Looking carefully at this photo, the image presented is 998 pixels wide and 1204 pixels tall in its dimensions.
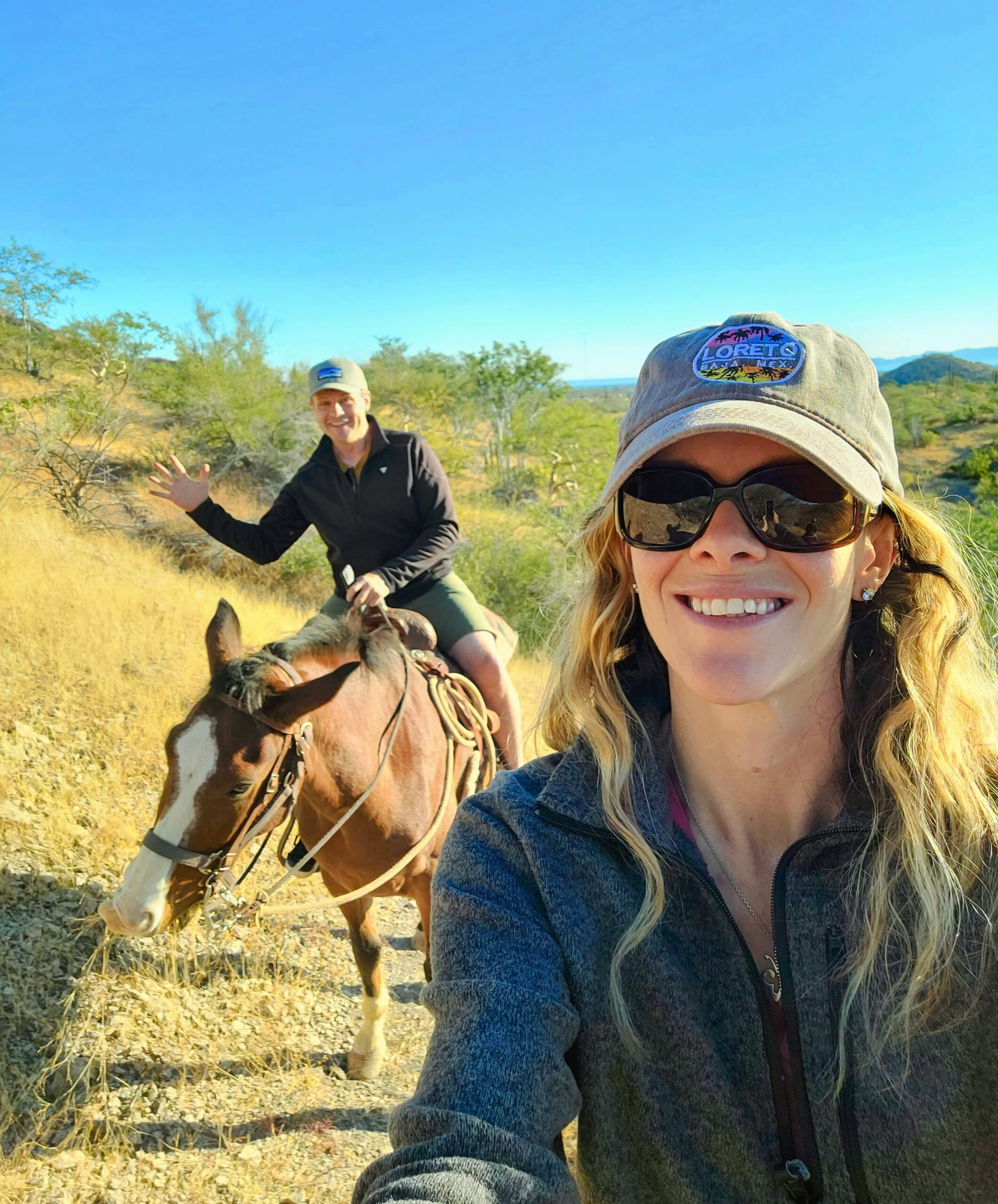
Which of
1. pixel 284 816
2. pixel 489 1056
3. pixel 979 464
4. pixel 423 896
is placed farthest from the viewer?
pixel 979 464

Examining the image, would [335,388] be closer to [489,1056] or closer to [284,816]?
[284,816]

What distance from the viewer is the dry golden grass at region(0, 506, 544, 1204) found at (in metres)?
2.96

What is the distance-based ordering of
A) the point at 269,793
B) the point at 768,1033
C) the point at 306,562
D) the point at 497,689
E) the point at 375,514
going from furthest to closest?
the point at 306,562 < the point at 375,514 < the point at 497,689 < the point at 269,793 < the point at 768,1033

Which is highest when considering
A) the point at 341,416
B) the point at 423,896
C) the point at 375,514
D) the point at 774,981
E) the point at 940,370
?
the point at 940,370

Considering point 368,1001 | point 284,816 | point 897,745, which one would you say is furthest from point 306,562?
point 897,745

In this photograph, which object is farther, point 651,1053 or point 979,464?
point 979,464

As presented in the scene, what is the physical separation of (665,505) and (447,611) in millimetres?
3248

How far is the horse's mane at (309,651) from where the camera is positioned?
9.09 ft

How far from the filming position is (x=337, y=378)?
4.57 meters

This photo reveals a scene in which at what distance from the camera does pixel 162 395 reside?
66.7 ft

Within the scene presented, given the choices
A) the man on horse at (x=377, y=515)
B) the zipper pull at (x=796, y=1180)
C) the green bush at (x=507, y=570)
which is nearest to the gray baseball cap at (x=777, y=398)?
the zipper pull at (x=796, y=1180)

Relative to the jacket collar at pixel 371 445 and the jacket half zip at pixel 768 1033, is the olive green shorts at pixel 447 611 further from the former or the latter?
the jacket half zip at pixel 768 1033

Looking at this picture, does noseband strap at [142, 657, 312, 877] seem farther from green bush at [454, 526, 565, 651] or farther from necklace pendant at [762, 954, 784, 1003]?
green bush at [454, 526, 565, 651]

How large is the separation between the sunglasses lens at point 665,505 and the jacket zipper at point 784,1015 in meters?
0.50
